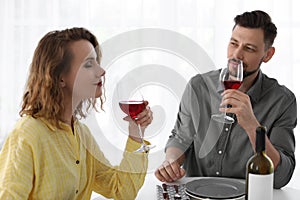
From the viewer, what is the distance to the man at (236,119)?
1.95 m

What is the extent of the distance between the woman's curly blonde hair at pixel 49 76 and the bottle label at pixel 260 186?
1.71 feet

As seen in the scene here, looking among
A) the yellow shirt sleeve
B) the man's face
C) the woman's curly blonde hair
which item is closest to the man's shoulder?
the man's face

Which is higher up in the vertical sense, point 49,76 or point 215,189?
point 49,76

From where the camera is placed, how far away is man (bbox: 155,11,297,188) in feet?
6.40

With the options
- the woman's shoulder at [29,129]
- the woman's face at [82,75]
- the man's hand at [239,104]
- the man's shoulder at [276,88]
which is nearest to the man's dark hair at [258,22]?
the man's shoulder at [276,88]

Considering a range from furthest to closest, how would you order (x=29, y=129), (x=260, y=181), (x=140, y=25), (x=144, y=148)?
(x=140, y=25)
(x=144, y=148)
(x=29, y=129)
(x=260, y=181)

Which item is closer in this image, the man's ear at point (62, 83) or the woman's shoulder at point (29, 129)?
the woman's shoulder at point (29, 129)

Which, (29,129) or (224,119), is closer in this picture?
(29,129)

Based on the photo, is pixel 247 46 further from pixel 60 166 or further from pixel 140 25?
pixel 140 25

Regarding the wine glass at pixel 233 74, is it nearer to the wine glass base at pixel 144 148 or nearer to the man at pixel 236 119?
the man at pixel 236 119

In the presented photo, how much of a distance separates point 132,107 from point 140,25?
1968mm

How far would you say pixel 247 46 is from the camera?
6.50ft

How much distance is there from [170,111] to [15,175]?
0.58 meters

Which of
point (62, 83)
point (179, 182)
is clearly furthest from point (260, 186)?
point (62, 83)
